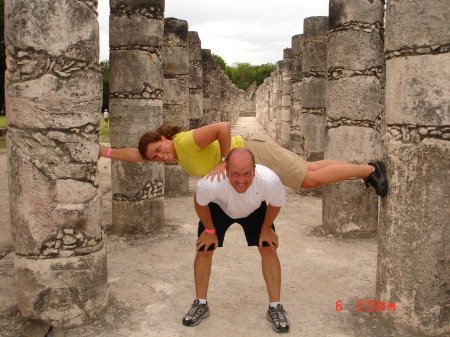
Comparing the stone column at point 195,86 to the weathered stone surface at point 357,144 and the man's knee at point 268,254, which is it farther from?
the man's knee at point 268,254

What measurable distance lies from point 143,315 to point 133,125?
331cm

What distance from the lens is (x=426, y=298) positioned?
370cm

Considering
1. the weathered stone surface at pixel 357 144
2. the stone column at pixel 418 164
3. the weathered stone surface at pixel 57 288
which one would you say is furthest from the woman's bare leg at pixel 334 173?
the weathered stone surface at pixel 357 144

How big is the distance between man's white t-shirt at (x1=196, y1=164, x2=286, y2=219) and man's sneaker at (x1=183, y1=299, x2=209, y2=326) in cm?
98

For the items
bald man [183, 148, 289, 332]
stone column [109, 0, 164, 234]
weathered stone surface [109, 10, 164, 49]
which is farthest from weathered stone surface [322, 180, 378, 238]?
weathered stone surface [109, 10, 164, 49]

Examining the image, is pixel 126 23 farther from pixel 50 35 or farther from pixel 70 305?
pixel 70 305

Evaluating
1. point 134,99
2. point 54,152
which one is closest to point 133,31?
point 134,99

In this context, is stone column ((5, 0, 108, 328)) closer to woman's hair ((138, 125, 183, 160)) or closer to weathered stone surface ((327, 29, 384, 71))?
woman's hair ((138, 125, 183, 160))

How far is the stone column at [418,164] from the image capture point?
355 cm

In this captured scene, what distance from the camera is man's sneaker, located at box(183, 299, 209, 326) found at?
4.05m

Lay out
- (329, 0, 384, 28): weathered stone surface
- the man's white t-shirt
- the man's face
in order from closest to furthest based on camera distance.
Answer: the man's face → the man's white t-shirt → (329, 0, 384, 28): weathered stone surface

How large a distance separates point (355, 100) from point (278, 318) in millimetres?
3691

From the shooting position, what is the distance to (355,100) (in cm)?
664

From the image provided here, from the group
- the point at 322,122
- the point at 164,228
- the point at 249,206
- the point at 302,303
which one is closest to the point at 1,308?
the point at 249,206
